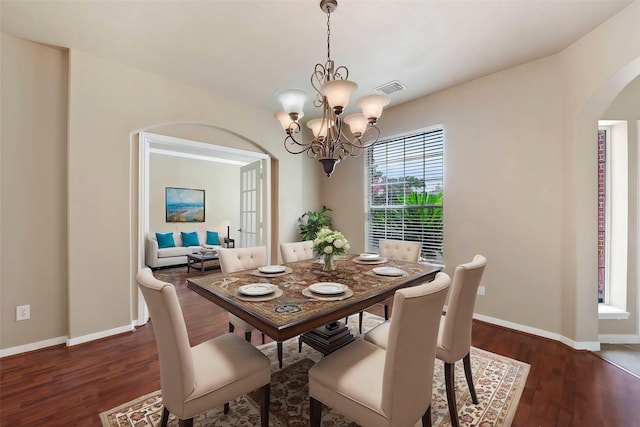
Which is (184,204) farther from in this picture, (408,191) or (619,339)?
(619,339)

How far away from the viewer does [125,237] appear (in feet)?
9.50

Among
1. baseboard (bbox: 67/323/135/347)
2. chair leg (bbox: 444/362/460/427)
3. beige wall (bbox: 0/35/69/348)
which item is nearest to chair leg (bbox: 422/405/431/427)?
chair leg (bbox: 444/362/460/427)

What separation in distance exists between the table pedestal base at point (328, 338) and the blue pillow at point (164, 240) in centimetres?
541

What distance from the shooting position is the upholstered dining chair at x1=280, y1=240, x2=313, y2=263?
9.35ft

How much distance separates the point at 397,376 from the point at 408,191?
3.10 metres

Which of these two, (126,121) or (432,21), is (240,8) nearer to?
(432,21)

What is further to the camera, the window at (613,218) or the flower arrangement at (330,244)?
the window at (613,218)

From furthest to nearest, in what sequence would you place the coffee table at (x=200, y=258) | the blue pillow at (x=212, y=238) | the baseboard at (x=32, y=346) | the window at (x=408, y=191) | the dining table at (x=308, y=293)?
the blue pillow at (x=212, y=238) → the coffee table at (x=200, y=258) → the window at (x=408, y=191) → the baseboard at (x=32, y=346) → the dining table at (x=308, y=293)

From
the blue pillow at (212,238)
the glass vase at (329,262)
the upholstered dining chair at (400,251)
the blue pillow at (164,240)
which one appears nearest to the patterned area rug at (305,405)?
the glass vase at (329,262)

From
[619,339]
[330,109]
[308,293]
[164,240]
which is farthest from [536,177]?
[164,240]

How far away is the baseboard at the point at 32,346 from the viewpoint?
2398mm

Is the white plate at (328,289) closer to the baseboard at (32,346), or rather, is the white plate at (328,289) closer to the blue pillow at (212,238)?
the baseboard at (32,346)

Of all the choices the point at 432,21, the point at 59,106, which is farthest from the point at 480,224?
the point at 59,106

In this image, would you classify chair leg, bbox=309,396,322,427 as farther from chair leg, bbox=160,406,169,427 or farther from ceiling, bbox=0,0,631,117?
ceiling, bbox=0,0,631,117
